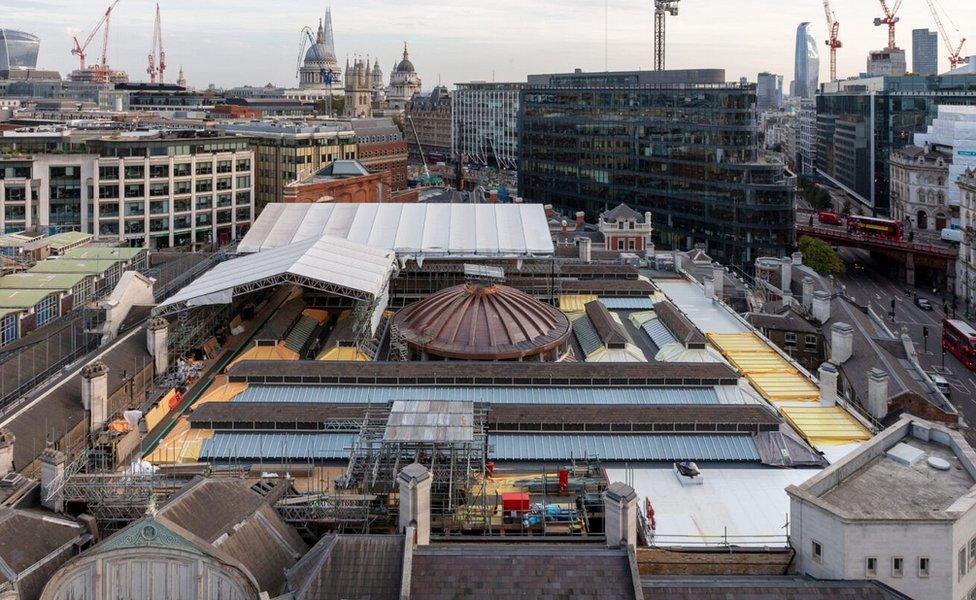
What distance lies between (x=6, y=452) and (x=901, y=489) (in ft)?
126

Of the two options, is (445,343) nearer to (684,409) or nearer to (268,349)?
(268,349)

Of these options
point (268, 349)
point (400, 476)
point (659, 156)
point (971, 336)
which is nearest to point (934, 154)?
point (659, 156)

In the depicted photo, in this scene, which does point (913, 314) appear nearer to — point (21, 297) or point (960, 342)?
point (960, 342)

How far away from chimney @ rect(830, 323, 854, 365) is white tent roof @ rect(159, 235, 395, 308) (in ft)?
117

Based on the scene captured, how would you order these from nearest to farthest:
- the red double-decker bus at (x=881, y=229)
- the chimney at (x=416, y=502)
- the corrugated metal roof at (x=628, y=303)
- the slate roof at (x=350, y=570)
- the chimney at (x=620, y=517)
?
the slate roof at (x=350, y=570), the chimney at (x=620, y=517), the chimney at (x=416, y=502), the corrugated metal roof at (x=628, y=303), the red double-decker bus at (x=881, y=229)

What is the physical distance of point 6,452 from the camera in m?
42.9

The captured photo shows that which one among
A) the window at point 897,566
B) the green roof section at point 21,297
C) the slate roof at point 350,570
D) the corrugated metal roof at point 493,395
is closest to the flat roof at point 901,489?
the window at point 897,566

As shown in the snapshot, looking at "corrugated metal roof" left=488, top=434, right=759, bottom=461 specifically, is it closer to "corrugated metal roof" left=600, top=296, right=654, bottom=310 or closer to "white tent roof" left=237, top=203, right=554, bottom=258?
"corrugated metal roof" left=600, top=296, right=654, bottom=310

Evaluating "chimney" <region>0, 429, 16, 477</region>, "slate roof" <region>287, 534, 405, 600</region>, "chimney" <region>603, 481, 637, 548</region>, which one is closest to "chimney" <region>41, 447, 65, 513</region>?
"chimney" <region>0, 429, 16, 477</region>

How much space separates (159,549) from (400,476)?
30.1ft

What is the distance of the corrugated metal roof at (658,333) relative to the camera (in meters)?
68.9

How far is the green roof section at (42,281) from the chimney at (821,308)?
2630 inches

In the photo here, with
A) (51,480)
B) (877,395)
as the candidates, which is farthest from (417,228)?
(51,480)

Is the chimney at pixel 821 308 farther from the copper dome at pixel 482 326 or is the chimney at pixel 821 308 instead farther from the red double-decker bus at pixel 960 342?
the copper dome at pixel 482 326
